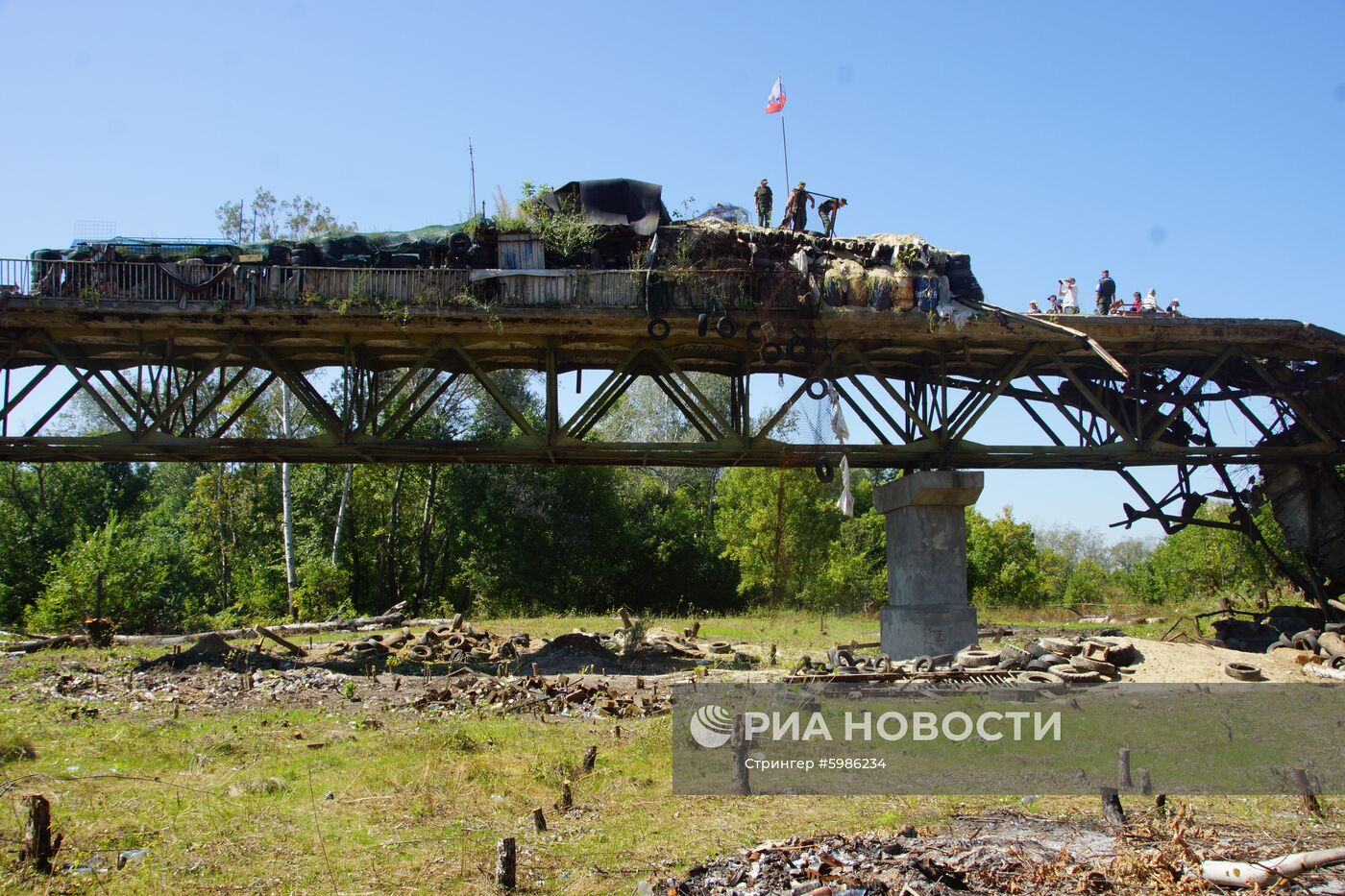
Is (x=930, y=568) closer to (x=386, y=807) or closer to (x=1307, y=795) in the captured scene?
(x=1307, y=795)

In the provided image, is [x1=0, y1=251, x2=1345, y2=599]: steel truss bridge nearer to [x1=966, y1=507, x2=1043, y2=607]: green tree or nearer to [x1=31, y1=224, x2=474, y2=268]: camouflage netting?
[x1=31, y1=224, x2=474, y2=268]: camouflage netting

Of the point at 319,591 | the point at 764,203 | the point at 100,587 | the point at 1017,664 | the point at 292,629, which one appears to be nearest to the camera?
the point at 1017,664

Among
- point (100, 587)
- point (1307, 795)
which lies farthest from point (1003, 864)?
point (100, 587)

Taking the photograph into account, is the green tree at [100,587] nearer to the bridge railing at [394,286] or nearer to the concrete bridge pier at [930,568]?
the bridge railing at [394,286]

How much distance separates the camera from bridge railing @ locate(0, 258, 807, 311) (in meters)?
16.9

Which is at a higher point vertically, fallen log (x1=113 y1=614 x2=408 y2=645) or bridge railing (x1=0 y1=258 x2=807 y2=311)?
bridge railing (x1=0 y1=258 x2=807 y2=311)

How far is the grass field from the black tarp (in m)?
9.49

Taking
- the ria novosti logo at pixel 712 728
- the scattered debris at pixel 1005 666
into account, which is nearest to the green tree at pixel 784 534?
the scattered debris at pixel 1005 666

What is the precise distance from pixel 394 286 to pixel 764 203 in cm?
781

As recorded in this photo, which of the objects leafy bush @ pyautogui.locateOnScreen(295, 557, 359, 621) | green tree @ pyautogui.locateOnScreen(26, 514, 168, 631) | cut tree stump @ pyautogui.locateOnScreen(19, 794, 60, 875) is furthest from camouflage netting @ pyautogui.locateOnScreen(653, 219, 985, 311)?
leafy bush @ pyautogui.locateOnScreen(295, 557, 359, 621)

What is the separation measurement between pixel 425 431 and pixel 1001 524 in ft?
100

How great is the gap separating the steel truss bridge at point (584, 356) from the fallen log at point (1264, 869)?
36.3ft

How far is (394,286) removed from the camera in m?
17.1

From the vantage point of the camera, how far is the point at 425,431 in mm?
41406
